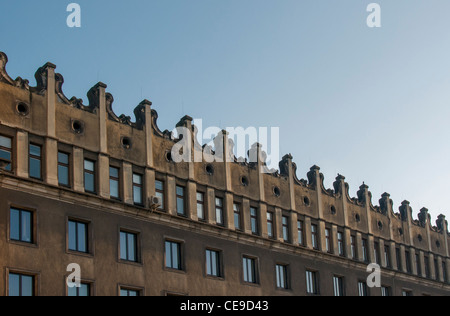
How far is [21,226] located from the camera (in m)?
37.8

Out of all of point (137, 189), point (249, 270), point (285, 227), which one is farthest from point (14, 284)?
point (285, 227)

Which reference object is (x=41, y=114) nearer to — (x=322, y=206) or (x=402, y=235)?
(x=322, y=206)

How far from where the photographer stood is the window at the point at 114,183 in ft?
139

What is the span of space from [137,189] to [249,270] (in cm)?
882

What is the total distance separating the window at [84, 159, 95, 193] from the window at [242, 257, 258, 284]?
1087 cm

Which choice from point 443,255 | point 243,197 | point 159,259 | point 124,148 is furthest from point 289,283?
point 443,255

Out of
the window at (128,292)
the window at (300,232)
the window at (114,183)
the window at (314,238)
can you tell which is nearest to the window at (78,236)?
the window at (114,183)

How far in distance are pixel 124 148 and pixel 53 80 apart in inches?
203

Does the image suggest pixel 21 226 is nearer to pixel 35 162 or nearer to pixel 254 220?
pixel 35 162

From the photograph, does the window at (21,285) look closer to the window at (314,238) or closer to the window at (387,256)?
the window at (314,238)

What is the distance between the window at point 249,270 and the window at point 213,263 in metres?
1.99

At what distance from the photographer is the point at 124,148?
4350 cm

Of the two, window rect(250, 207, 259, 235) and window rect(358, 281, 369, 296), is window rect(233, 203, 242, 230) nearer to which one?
window rect(250, 207, 259, 235)
